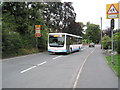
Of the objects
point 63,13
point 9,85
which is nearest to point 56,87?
point 9,85

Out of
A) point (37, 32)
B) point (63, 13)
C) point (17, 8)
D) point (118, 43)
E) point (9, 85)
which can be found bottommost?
point (9, 85)

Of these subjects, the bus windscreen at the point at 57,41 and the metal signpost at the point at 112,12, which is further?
the bus windscreen at the point at 57,41

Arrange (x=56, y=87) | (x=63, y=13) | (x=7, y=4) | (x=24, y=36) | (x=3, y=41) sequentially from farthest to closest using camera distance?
(x=63, y=13)
(x=24, y=36)
(x=7, y=4)
(x=3, y=41)
(x=56, y=87)

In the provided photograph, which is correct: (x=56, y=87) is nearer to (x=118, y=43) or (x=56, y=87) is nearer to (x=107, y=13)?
(x=107, y=13)

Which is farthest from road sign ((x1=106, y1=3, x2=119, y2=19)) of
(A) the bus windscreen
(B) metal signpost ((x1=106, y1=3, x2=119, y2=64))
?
(A) the bus windscreen

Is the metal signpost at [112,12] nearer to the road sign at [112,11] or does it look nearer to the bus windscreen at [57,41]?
the road sign at [112,11]

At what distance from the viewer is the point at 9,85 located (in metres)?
6.48

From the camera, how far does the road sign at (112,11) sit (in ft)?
37.9

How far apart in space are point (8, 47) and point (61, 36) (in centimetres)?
765

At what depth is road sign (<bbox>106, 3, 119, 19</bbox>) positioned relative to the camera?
11.6m

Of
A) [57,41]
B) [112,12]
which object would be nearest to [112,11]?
[112,12]

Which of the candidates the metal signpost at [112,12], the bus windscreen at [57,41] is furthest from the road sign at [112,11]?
the bus windscreen at [57,41]

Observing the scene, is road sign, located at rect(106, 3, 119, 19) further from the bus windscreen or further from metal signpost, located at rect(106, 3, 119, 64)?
the bus windscreen

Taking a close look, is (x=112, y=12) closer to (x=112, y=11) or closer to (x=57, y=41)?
(x=112, y=11)
